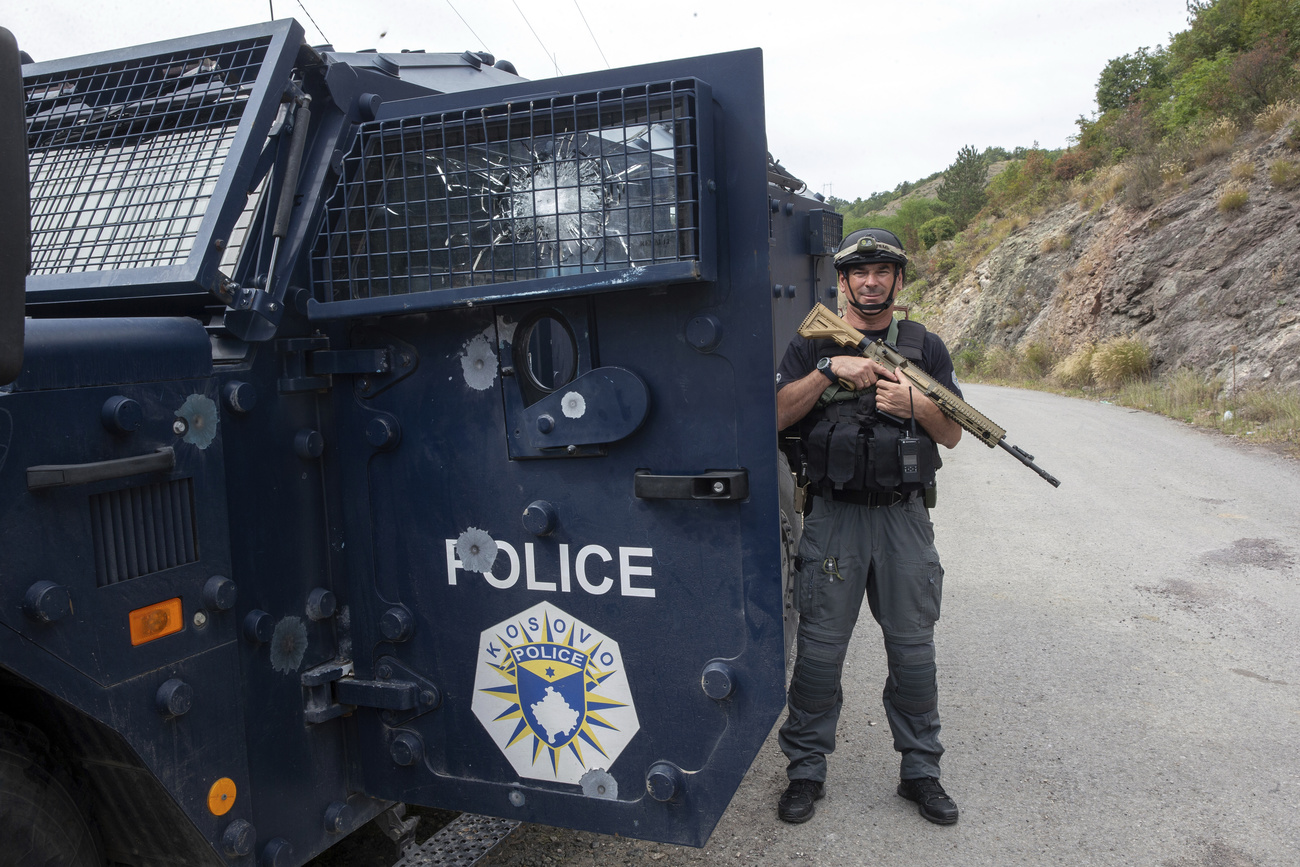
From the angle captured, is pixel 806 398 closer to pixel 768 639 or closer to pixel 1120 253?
pixel 768 639

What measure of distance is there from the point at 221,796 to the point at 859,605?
2.04 m

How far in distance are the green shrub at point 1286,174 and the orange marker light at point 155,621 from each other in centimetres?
1812

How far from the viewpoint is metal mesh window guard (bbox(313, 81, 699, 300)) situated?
6.53 ft

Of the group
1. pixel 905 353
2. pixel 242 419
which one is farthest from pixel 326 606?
pixel 905 353

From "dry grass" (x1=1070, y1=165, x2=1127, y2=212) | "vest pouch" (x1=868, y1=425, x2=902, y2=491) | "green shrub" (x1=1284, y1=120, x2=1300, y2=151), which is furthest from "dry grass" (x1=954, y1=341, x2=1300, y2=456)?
"vest pouch" (x1=868, y1=425, x2=902, y2=491)

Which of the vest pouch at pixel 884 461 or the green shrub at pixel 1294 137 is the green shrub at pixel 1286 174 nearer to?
the green shrub at pixel 1294 137

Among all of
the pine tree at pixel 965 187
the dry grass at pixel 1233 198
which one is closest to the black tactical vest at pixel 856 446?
the dry grass at pixel 1233 198

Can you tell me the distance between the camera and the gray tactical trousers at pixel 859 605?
10.6 feet

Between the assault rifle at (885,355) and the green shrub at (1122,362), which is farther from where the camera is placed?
the green shrub at (1122,362)

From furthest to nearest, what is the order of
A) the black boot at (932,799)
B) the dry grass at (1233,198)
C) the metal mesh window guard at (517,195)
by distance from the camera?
the dry grass at (1233,198)
the black boot at (932,799)
the metal mesh window guard at (517,195)

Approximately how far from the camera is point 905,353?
3.33 m

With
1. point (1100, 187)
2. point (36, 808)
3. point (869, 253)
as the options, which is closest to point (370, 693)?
point (36, 808)

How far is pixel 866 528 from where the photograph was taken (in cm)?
325

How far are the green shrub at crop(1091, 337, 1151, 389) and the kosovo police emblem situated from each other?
1672cm
